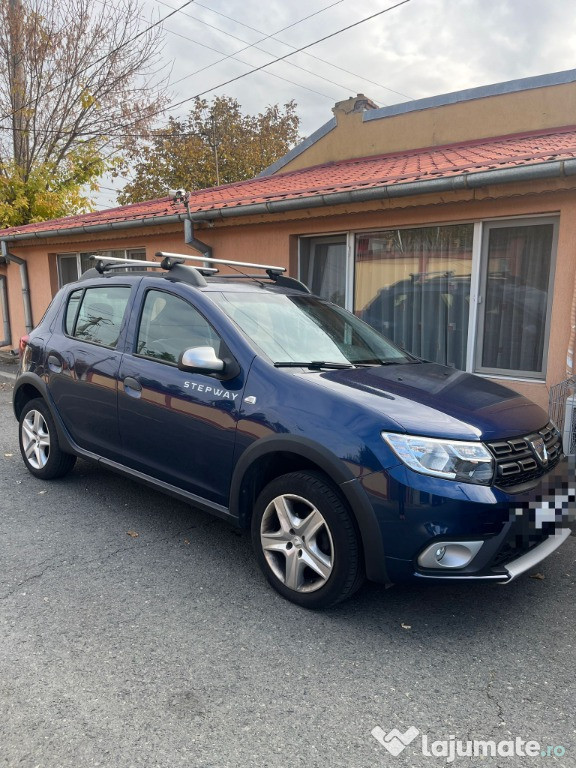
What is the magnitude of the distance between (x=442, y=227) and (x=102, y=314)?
12.4ft

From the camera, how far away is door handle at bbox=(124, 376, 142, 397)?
11.9 feet

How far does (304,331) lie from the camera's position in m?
3.61

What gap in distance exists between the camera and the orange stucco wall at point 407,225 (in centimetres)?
518

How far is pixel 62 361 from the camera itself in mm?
4355

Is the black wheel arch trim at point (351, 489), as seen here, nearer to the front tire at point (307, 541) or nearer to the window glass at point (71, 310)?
the front tire at point (307, 541)

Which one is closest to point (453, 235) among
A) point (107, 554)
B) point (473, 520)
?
point (473, 520)

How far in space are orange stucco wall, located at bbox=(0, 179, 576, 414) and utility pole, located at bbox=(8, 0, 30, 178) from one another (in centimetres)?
725

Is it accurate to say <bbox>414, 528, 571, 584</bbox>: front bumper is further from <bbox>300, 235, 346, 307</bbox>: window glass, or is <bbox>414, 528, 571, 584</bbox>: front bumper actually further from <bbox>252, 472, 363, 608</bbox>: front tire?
<bbox>300, 235, 346, 307</bbox>: window glass

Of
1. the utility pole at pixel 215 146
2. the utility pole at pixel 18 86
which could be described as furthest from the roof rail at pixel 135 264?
the utility pole at pixel 215 146

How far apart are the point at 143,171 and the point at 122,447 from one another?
2483cm

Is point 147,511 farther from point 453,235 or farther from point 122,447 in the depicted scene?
point 453,235

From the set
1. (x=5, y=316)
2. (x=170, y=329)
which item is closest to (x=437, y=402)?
(x=170, y=329)

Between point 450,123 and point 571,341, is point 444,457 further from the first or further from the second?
point 450,123

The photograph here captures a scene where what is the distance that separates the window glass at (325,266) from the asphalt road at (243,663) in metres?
4.36
